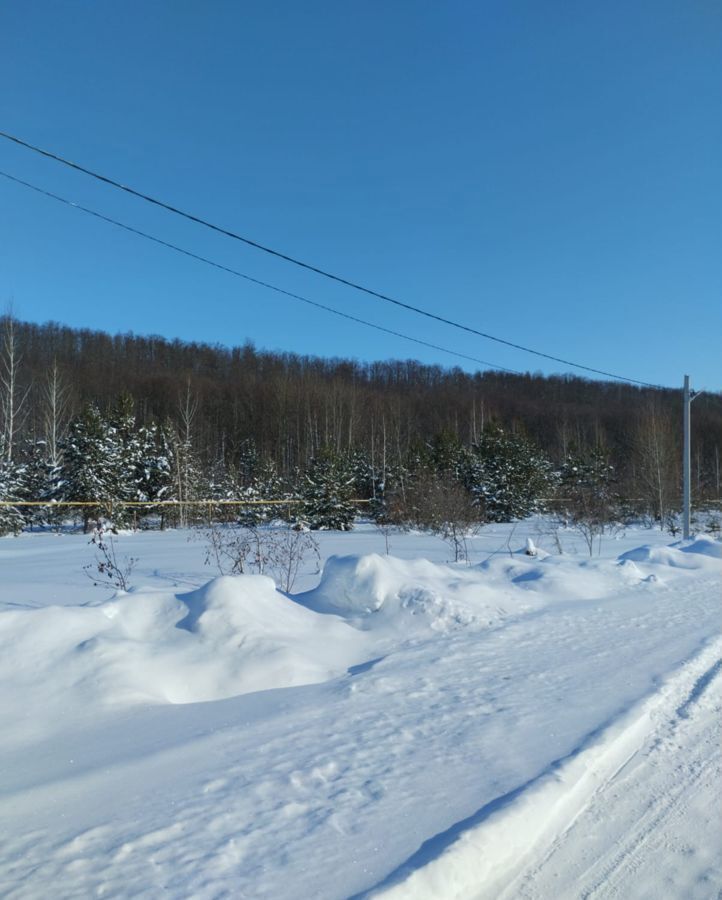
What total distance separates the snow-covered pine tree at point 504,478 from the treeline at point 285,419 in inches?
16.6

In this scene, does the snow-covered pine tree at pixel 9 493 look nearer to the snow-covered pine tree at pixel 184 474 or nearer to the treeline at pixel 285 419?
the treeline at pixel 285 419

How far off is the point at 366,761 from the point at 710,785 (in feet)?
5.77

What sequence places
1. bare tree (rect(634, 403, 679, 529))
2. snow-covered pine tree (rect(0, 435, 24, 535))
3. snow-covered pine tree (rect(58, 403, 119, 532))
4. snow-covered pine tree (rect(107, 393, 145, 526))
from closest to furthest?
snow-covered pine tree (rect(0, 435, 24, 535))
snow-covered pine tree (rect(58, 403, 119, 532))
snow-covered pine tree (rect(107, 393, 145, 526))
bare tree (rect(634, 403, 679, 529))

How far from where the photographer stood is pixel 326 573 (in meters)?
7.40

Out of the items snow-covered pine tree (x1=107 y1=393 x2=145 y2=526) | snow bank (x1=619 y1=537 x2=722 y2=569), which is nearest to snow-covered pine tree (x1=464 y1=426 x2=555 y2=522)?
snow-covered pine tree (x1=107 y1=393 x2=145 y2=526)

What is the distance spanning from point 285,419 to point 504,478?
25.8 metres

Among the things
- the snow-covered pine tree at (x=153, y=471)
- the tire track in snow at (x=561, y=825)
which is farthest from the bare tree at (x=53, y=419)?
the tire track in snow at (x=561, y=825)

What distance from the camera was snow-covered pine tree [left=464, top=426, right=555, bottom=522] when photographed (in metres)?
33.5

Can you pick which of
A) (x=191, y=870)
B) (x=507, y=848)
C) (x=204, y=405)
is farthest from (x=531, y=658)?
(x=204, y=405)

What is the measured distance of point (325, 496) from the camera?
92.3 feet

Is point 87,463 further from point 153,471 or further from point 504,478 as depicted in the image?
point 504,478

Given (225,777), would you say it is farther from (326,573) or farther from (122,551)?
(122,551)

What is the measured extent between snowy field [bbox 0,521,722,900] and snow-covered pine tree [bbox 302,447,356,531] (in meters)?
20.8

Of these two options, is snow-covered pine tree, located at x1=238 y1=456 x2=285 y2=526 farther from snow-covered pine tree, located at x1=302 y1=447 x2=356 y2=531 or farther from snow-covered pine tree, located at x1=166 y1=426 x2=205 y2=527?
snow-covered pine tree, located at x1=166 y1=426 x2=205 y2=527
